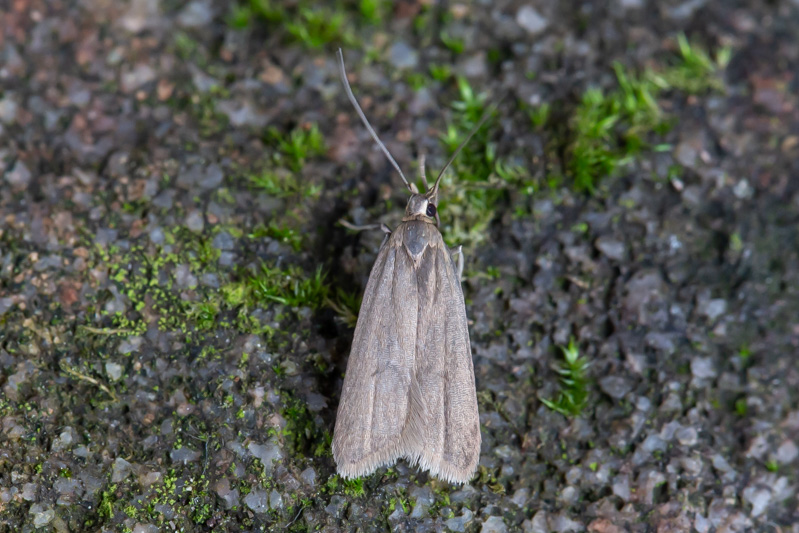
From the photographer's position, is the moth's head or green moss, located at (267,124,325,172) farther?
green moss, located at (267,124,325,172)

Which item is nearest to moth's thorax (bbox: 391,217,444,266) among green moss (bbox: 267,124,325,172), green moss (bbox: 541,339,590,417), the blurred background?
the blurred background

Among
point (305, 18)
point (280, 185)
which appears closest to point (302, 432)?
point (280, 185)

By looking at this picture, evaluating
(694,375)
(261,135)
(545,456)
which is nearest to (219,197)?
(261,135)

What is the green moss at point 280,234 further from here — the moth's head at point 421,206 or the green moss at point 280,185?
the moth's head at point 421,206

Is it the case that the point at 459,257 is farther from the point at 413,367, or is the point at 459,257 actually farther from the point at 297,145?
the point at 297,145

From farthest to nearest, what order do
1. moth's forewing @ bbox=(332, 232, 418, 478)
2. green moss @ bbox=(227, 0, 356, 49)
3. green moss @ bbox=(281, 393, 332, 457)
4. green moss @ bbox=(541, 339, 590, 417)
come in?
1. green moss @ bbox=(227, 0, 356, 49)
2. green moss @ bbox=(541, 339, 590, 417)
3. green moss @ bbox=(281, 393, 332, 457)
4. moth's forewing @ bbox=(332, 232, 418, 478)

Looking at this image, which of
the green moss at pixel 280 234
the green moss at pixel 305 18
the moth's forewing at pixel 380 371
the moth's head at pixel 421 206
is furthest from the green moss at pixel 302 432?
the green moss at pixel 305 18

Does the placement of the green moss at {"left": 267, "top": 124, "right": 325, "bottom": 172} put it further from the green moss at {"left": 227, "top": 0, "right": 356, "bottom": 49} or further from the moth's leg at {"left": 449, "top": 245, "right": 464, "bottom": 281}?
the moth's leg at {"left": 449, "top": 245, "right": 464, "bottom": 281}
